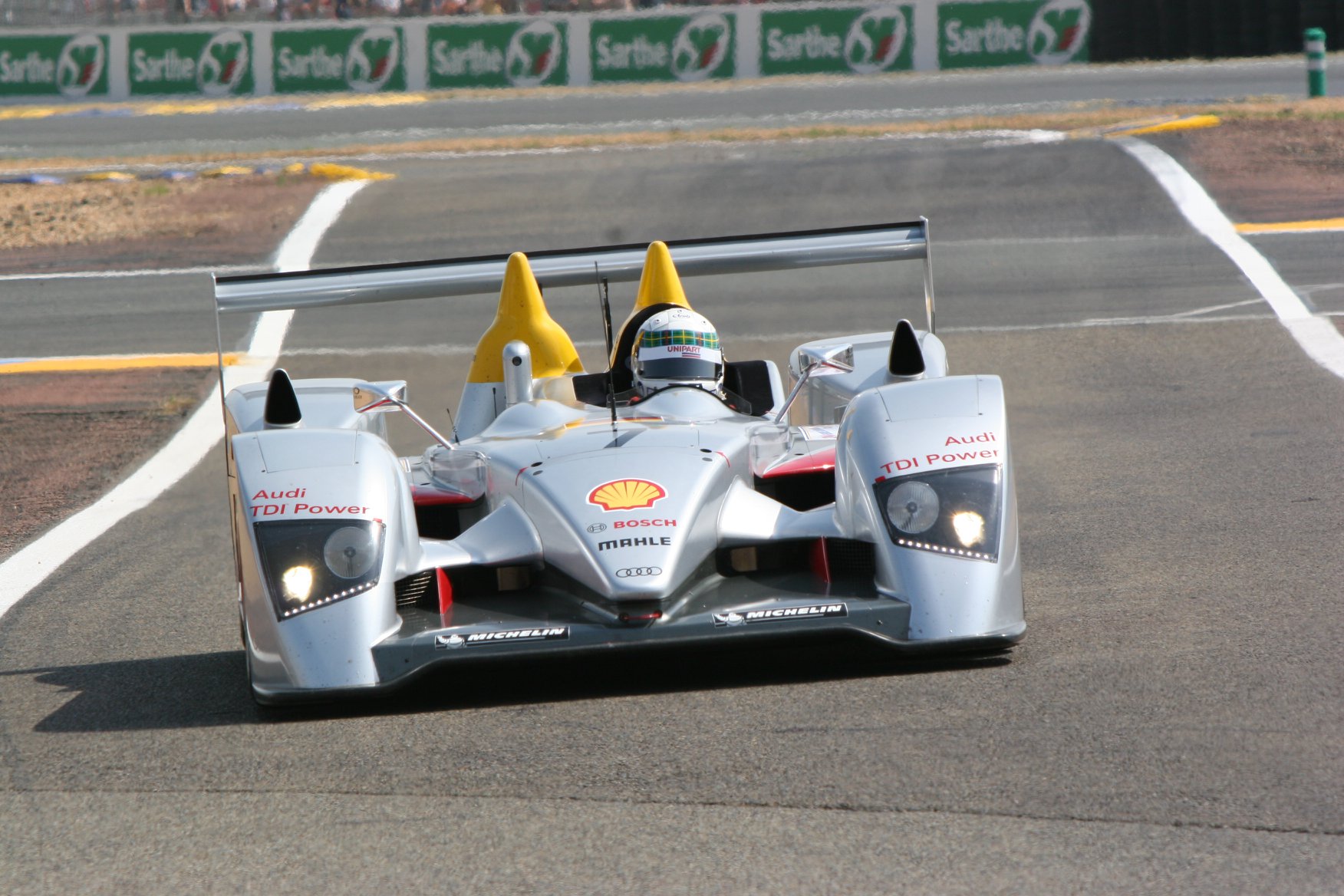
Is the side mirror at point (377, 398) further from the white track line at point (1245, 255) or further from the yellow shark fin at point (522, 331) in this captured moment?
the white track line at point (1245, 255)

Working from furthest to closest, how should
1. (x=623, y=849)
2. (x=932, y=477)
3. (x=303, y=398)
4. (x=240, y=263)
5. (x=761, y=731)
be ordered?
1. (x=240, y=263)
2. (x=303, y=398)
3. (x=932, y=477)
4. (x=761, y=731)
5. (x=623, y=849)

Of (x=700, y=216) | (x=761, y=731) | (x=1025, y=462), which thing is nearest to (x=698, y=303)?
(x=700, y=216)

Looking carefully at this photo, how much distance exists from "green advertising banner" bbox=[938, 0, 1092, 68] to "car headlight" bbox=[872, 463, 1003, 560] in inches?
1086

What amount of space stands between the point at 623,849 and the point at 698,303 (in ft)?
41.7

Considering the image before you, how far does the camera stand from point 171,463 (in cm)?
1207

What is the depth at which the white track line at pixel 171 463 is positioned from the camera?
8.90 metres

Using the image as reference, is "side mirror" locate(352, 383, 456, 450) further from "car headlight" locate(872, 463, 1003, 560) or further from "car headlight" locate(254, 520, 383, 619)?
"car headlight" locate(872, 463, 1003, 560)

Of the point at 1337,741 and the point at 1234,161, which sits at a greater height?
the point at 1234,161

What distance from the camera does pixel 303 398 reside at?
7984mm

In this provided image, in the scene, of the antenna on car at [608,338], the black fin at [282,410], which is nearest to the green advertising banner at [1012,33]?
the antenna on car at [608,338]

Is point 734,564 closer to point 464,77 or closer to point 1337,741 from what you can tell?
point 1337,741

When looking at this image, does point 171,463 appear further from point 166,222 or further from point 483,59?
point 483,59

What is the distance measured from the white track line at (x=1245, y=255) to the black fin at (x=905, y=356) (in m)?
6.50

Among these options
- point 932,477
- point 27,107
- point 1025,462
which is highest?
point 27,107
